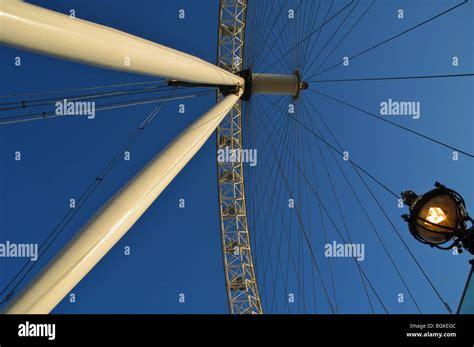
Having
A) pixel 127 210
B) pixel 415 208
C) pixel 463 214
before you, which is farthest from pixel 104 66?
pixel 463 214

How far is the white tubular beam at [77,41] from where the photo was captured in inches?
194

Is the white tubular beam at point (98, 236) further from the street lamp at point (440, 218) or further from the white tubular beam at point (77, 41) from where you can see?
the street lamp at point (440, 218)

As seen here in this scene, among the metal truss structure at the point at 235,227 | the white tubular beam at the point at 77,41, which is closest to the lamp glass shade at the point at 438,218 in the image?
the white tubular beam at the point at 77,41

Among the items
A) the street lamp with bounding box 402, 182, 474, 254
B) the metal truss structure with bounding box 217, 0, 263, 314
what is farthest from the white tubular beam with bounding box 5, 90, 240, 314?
the metal truss structure with bounding box 217, 0, 263, 314

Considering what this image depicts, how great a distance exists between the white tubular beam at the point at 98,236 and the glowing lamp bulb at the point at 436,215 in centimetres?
508

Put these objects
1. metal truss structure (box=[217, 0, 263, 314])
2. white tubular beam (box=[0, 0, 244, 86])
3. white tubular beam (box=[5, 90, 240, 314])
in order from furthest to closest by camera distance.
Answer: metal truss structure (box=[217, 0, 263, 314]) < white tubular beam (box=[5, 90, 240, 314]) < white tubular beam (box=[0, 0, 244, 86])

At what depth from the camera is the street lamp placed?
6.14 meters

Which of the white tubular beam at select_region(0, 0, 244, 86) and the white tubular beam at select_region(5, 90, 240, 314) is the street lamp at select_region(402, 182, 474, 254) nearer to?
the white tubular beam at select_region(5, 90, 240, 314)

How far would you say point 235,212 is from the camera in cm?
3092

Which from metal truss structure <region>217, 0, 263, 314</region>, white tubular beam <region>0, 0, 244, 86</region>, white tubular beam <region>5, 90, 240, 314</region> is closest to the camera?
white tubular beam <region>0, 0, 244, 86</region>

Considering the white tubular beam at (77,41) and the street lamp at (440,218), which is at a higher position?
the white tubular beam at (77,41)

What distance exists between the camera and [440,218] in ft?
20.6
